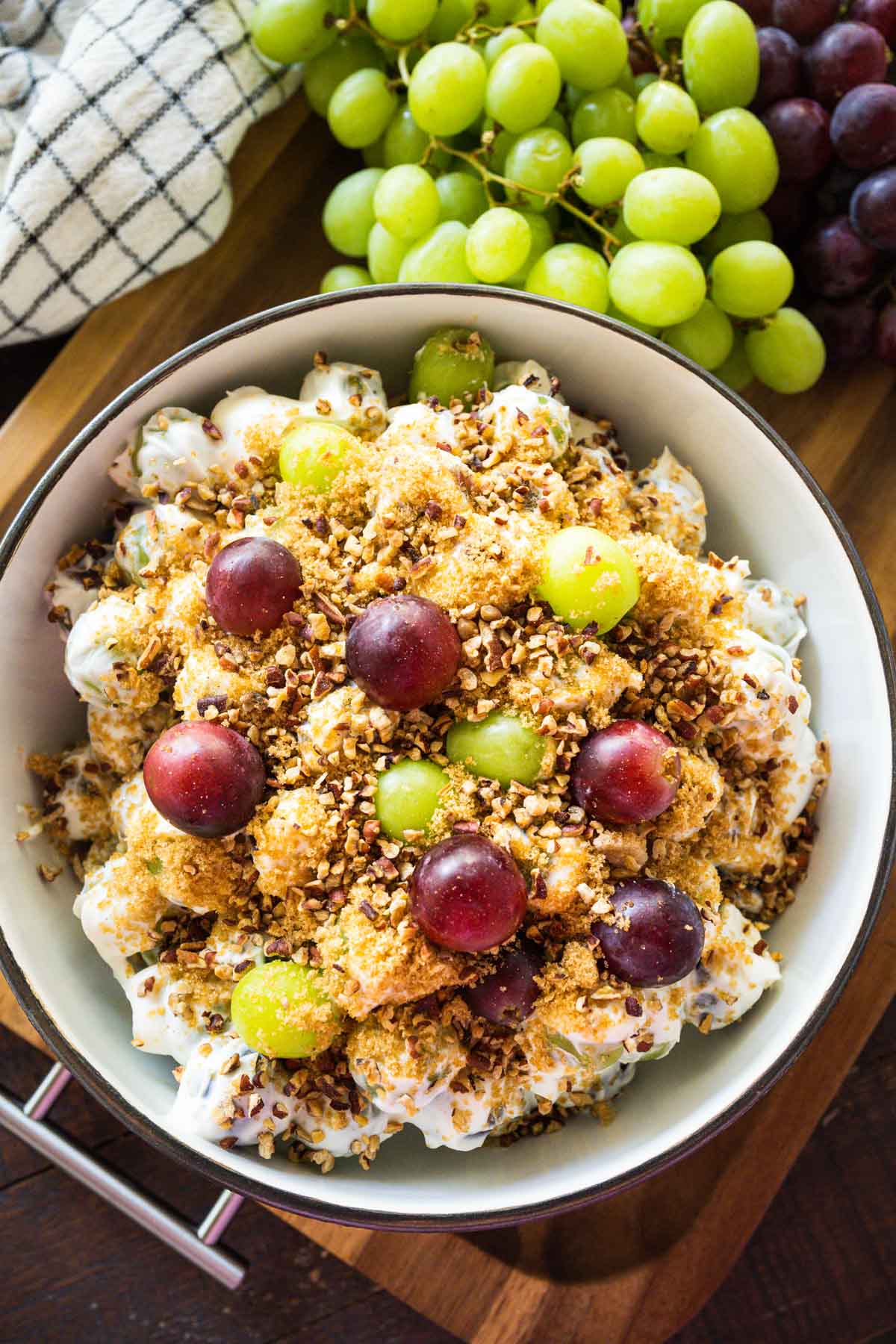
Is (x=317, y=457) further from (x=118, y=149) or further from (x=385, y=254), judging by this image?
(x=118, y=149)

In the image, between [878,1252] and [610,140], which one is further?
[878,1252]

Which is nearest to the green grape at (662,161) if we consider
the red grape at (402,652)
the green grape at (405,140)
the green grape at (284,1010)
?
the green grape at (405,140)

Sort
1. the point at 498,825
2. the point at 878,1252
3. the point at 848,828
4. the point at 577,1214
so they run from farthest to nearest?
the point at 878,1252 → the point at 577,1214 → the point at 848,828 → the point at 498,825

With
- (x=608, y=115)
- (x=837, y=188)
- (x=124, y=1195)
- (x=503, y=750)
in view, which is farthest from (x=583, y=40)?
(x=124, y=1195)

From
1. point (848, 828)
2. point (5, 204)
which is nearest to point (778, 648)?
point (848, 828)

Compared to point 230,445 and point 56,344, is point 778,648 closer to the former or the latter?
point 230,445

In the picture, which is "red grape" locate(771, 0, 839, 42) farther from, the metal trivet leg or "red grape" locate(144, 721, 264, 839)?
the metal trivet leg
